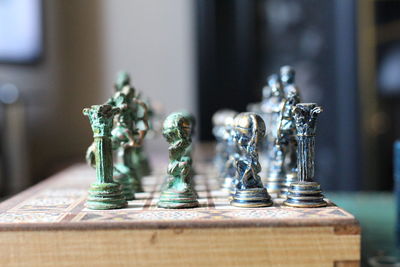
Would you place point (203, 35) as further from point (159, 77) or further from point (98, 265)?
point (98, 265)

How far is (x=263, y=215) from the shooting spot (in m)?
1.24

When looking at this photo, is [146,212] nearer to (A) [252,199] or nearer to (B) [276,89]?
(A) [252,199]

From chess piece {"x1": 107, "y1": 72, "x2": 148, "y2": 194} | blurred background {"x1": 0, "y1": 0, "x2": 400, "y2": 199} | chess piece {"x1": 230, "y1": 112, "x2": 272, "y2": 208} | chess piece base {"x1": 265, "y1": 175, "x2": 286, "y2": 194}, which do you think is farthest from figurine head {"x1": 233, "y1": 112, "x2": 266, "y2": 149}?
blurred background {"x1": 0, "y1": 0, "x2": 400, "y2": 199}

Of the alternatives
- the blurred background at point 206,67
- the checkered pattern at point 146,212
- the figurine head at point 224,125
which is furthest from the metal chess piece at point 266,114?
the blurred background at point 206,67

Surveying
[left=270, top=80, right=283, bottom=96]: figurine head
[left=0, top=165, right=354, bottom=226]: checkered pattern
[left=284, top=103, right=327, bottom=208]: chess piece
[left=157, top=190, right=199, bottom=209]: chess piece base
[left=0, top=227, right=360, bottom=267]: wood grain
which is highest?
[left=270, top=80, right=283, bottom=96]: figurine head

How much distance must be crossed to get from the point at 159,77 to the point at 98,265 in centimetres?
334

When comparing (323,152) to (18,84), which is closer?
(18,84)

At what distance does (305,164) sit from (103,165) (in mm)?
494

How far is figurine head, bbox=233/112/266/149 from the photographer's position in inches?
54.8

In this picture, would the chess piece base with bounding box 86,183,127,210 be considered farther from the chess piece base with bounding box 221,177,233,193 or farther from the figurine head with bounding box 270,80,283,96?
A: the figurine head with bounding box 270,80,283,96

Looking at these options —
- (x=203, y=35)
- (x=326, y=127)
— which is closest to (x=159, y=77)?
(x=203, y=35)

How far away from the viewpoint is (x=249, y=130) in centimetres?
Answer: 140

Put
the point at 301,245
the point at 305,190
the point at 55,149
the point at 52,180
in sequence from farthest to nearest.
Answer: the point at 55,149 → the point at 52,180 → the point at 305,190 → the point at 301,245

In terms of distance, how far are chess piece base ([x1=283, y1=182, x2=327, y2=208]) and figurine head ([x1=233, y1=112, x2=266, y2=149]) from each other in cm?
15
